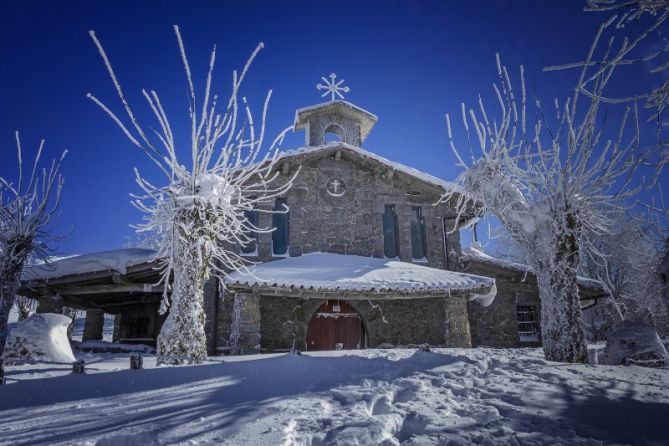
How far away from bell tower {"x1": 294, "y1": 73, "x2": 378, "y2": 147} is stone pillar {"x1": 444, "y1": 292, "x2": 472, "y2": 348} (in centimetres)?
773

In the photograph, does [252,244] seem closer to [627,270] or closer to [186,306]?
[186,306]

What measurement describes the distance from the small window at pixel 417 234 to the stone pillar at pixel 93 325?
12.2 m

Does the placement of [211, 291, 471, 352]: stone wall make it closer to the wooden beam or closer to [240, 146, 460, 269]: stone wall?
[240, 146, 460, 269]: stone wall

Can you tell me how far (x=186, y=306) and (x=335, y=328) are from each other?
23.0 ft

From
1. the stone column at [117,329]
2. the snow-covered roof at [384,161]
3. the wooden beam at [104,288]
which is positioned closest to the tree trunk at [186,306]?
the wooden beam at [104,288]

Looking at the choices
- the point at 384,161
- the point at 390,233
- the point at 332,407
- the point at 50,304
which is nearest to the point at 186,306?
the point at 332,407

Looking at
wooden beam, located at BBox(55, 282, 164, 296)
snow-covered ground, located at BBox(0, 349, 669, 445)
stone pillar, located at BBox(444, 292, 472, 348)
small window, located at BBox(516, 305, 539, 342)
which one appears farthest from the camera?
small window, located at BBox(516, 305, 539, 342)

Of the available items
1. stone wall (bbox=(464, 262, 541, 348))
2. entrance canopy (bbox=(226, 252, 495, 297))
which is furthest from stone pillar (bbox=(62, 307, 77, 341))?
stone wall (bbox=(464, 262, 541, 348))

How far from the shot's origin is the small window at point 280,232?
12.0 m

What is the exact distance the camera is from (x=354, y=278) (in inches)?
372

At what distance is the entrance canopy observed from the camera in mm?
8820

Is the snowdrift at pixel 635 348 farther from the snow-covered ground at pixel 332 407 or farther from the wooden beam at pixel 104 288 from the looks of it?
the wooden beam at pixel 104 288

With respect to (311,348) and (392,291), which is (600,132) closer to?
(392,291)

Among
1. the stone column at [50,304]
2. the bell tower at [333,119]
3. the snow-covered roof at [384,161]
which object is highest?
the bell tower at [333,119]
